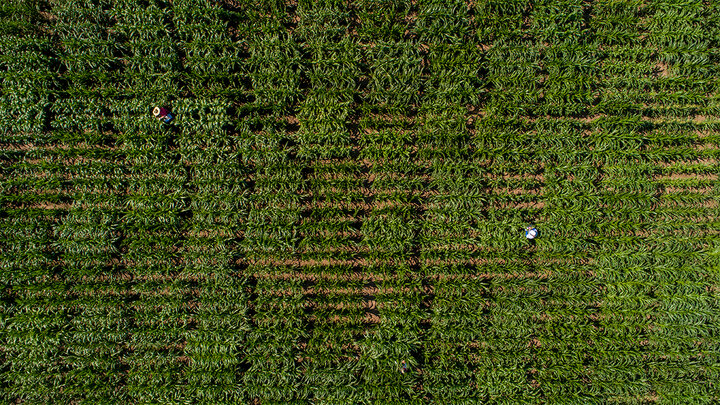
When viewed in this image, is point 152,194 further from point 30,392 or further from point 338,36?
point 338,36

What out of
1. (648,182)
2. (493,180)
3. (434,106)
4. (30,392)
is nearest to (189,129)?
(434,106)

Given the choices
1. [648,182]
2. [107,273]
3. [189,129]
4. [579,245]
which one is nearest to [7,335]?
[107,273]

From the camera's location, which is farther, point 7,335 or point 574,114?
point 574,114

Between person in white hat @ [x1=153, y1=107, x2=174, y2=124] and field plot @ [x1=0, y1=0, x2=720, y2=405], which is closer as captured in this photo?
field plot @ [x1=0, y1=0, x2=720, y2=405]

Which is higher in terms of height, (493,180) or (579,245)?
(493,180)

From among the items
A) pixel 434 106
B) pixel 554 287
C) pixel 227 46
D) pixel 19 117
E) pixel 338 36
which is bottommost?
pixel 554 287

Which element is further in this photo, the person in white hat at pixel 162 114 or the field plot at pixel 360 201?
the person in white hat at pixel 162 114

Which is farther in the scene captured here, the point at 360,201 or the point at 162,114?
the point at 360,201

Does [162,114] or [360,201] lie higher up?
[162,114]
